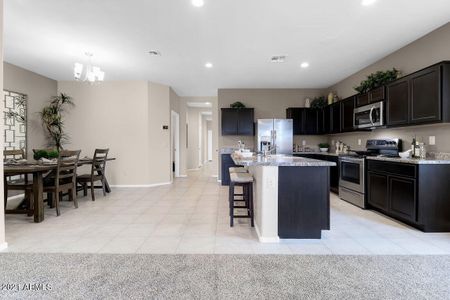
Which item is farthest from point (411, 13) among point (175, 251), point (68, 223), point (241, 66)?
point (68, 223)

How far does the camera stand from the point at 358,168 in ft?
13.3

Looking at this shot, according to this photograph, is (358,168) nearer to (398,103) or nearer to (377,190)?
(377,190)

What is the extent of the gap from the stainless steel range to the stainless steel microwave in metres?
0.32

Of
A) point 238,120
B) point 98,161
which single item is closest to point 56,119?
point 98,161

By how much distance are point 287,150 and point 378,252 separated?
12.9 ft

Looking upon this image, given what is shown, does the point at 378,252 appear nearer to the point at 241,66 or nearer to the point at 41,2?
the point at 241,66

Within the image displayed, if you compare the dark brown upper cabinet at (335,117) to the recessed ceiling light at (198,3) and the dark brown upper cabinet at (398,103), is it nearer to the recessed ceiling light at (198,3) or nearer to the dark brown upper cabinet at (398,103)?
the dark brown upper cabinet at (398,103)

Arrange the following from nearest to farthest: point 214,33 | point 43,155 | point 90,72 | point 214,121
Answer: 1. point 214,33
2. point 90,72
3. point 43,155
4. point 214,121

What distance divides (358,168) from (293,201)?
203 centimetres

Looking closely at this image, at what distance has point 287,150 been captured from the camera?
Result: 20.4 ft

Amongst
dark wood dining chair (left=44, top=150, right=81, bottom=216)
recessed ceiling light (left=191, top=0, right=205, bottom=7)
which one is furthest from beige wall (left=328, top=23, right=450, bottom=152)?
dark wood dining chair (left=44, top=150, right=81, bottom=216)

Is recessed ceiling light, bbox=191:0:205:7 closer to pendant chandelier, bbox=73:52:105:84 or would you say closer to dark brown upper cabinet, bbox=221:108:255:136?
pendant chandelier, bbox=73:52:105:84

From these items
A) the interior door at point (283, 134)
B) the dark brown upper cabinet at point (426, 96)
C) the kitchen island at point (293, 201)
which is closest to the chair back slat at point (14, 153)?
the kitchen island at point (293, 201)

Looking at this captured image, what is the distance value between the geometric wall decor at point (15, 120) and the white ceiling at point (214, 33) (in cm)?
69
